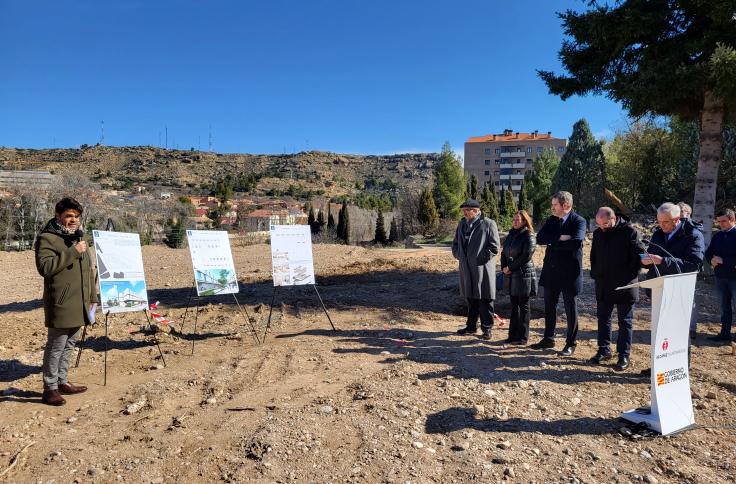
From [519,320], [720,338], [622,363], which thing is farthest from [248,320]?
[720,338]

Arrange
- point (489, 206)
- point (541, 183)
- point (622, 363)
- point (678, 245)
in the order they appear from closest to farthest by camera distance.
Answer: point (678, 245), point (622, 363), point (489, 206), point (541, 183)

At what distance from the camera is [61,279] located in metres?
3.99

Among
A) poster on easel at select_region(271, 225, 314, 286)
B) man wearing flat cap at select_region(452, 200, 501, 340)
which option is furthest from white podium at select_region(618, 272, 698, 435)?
poster on easel at select_region(271, 225, 314, 286)

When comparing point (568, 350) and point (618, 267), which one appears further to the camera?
point (568, 350)

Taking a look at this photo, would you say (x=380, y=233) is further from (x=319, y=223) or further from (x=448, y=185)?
(x=448, y=185)

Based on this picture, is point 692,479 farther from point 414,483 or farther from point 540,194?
point 540,194

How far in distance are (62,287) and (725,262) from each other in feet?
23.6

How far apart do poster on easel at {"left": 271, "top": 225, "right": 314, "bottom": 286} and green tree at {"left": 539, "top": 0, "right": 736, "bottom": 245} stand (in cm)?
626

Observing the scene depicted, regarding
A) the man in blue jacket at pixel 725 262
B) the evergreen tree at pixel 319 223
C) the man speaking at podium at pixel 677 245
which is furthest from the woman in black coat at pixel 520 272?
the evergreen tree at pixel 319 223

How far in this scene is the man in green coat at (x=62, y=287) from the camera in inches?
153

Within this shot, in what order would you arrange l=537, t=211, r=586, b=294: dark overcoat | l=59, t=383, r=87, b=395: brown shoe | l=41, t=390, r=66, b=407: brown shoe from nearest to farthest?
l=41, t=390, r=66, b=407: brown shoe → l=59, t=383, r=87, b=395: brown shoe → l=537, t=211, r=586, b=294: dark overcoat

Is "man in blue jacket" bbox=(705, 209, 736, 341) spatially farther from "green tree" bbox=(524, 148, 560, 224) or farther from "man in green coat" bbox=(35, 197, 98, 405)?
"green tree" bbox=(524, 148, 560, 224)

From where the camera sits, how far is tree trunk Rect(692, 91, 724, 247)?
328 inches

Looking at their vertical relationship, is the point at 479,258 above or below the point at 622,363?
above
